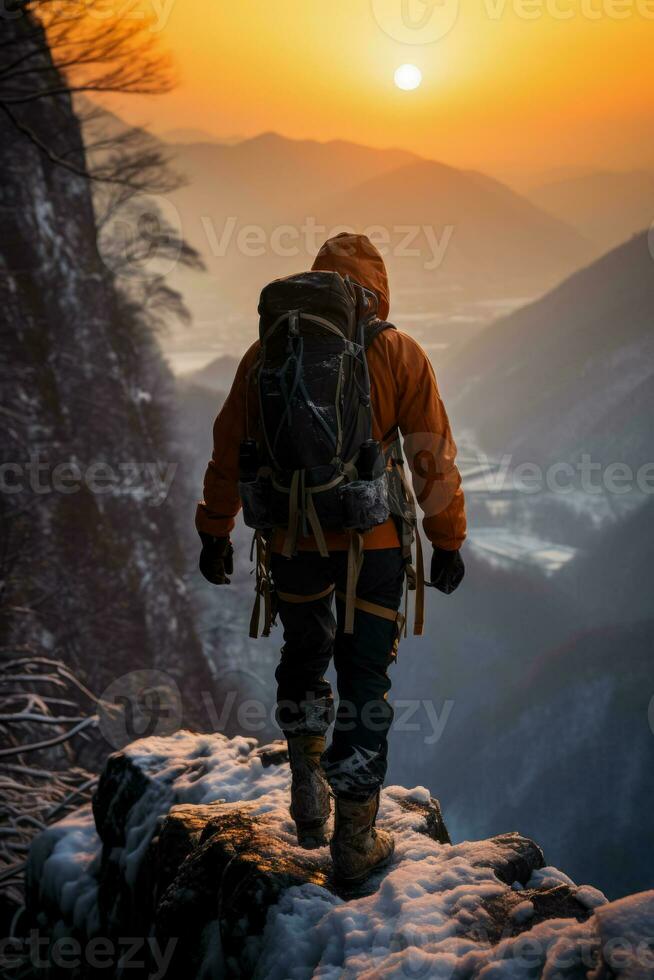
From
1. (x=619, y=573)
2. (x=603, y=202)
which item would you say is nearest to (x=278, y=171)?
(x=603, y=202)

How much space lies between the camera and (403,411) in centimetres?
329

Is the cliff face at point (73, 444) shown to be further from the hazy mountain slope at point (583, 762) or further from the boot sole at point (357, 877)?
the hazy mountain slope at point (583, 762)

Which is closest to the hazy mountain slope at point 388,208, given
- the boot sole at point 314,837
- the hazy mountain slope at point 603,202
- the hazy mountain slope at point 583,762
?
the hazy mountain slope at point 603,202

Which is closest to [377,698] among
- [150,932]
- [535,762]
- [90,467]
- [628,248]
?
[150,932]

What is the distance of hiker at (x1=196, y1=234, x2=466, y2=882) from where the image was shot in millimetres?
3094

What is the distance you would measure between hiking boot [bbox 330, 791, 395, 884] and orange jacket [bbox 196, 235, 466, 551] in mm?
1334

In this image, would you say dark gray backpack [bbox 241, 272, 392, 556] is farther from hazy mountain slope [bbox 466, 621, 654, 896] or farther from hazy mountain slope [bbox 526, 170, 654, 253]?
hazy mountain slope [bbox 526, 170, 654, 253]

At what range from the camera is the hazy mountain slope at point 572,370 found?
4738 centimetres

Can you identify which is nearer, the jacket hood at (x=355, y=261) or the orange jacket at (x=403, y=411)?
the orange jacket at (x=403, y=411)

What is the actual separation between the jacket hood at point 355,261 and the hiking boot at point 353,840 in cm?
260

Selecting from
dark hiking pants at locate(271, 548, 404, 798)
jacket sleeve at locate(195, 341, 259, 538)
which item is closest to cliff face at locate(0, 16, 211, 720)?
jacket sleeve at locate(195, 341, 259, 538)

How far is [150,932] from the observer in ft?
13.0

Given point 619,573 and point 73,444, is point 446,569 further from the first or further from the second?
point 619,573

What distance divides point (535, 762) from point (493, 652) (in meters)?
12.0
